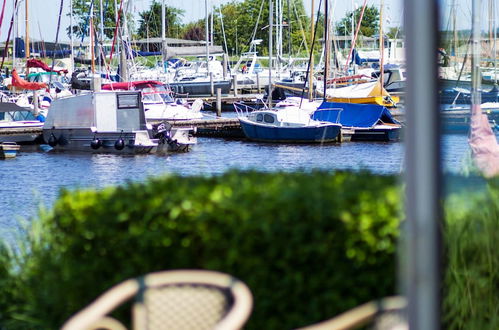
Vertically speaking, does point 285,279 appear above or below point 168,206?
below

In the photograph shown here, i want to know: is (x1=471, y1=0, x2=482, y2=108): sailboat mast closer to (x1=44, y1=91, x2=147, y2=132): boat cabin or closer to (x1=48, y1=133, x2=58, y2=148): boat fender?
(x1=44, y1=91, x2=147, y2=132): boat cabin

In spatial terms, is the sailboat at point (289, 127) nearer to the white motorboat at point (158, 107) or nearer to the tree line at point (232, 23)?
the white motorboat at point (158, 107)

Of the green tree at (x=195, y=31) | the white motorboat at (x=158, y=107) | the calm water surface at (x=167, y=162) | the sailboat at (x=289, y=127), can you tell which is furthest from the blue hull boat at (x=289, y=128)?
→ the green tree at (x=195, y=31)

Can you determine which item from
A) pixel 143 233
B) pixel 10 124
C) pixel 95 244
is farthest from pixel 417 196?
pixel 10 124

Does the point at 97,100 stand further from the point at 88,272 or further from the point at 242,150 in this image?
the point at 88,272

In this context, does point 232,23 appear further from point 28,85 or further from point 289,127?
point 289,127

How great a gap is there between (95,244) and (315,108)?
36760mm

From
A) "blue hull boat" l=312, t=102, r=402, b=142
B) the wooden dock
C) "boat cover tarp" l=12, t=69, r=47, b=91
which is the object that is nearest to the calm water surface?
"blue hull boat" l=312, t=102, r=402, b=142

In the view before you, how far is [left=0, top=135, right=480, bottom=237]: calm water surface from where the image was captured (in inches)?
1112

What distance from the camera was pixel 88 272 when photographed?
17.7ft

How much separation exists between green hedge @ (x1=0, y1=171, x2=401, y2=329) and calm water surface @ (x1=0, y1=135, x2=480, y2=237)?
18871 mm

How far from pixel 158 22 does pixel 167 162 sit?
61.9 m

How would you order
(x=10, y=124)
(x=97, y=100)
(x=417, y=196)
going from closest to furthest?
(x=417, y=196)
(x=97, y=100)
(x=10, y=124)

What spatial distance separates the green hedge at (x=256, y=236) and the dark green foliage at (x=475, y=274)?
1.83 feet
